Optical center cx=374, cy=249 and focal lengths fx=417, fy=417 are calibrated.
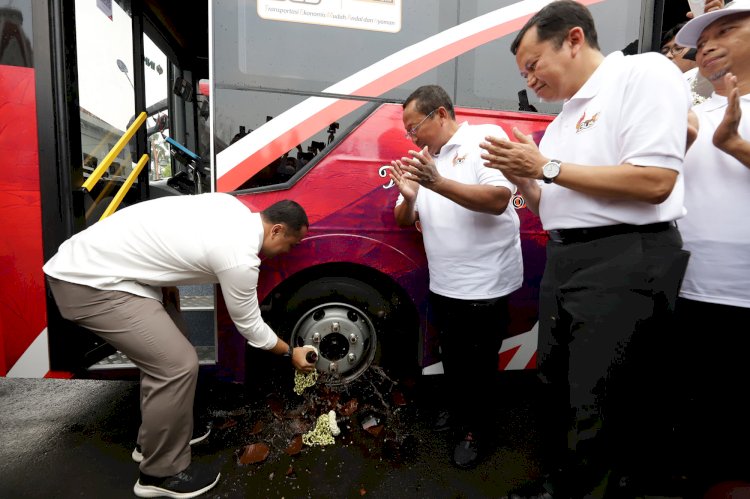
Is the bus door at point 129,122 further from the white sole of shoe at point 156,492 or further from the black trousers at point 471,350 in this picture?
the black trousers at point 471,350

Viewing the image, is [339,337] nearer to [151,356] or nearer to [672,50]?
[151,356]

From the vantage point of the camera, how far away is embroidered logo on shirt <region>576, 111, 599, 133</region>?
1485 mm

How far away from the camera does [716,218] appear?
5.54 ft

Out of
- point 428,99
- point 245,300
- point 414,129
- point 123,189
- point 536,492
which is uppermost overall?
point 428,99

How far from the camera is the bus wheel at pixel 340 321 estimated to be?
2535 mm

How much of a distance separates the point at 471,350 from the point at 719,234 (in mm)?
1193

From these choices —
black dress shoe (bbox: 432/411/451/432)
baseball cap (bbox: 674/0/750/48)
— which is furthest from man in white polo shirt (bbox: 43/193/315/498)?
baseball cap (bbox: 674/0/750/48)

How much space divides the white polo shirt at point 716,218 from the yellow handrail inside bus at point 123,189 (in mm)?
3247

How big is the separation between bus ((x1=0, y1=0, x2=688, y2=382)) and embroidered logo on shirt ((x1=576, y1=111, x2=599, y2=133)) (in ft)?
3.39

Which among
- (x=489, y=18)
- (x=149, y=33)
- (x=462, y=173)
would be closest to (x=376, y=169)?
(x=462, y=173)

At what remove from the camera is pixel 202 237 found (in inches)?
76.7

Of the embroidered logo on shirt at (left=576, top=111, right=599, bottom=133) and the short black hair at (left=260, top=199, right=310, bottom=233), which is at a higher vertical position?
the embroidered logo on shirt at (left=576, top=111, right=599, bottom=133)

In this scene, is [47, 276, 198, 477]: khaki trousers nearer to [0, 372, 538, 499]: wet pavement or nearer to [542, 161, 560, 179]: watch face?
[0, 372, 538, 499]: wet pavement

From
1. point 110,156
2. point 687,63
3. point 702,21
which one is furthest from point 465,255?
point 110,156
